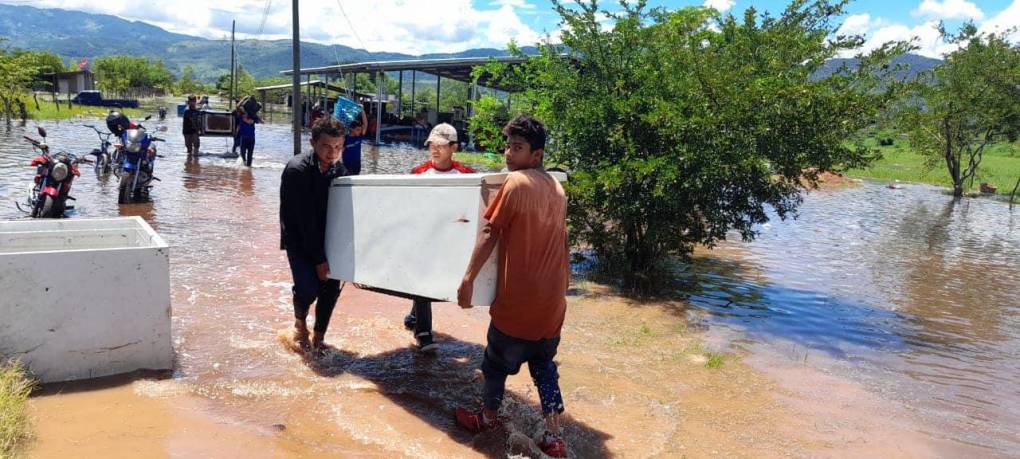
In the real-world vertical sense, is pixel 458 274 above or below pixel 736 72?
below

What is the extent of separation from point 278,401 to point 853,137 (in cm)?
650

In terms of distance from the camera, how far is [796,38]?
7.74 metres

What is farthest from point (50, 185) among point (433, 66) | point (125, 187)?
point (433, 66)

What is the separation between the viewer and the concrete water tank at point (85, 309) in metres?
3.68

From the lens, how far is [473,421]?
383 centimetres

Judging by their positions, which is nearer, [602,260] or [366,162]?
[602,260]

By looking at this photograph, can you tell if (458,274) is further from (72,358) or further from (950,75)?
(950,75)

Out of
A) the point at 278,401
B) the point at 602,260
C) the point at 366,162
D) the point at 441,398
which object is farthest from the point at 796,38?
the point at 366,162

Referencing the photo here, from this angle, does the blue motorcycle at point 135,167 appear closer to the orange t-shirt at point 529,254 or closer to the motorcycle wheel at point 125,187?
the motorcycle wheel at point 125,187

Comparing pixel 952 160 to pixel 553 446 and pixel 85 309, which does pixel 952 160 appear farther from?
pixel 85 309

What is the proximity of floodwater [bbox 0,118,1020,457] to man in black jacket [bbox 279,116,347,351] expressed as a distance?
654mm

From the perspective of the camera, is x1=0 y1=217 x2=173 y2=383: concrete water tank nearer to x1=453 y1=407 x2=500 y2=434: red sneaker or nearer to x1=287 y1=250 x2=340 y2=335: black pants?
x1=287 y1=250 x2=340 y2=335: black pants

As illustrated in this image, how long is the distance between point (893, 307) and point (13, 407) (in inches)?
337

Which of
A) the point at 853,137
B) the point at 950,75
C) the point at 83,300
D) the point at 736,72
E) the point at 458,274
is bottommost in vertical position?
the point at 83,300
